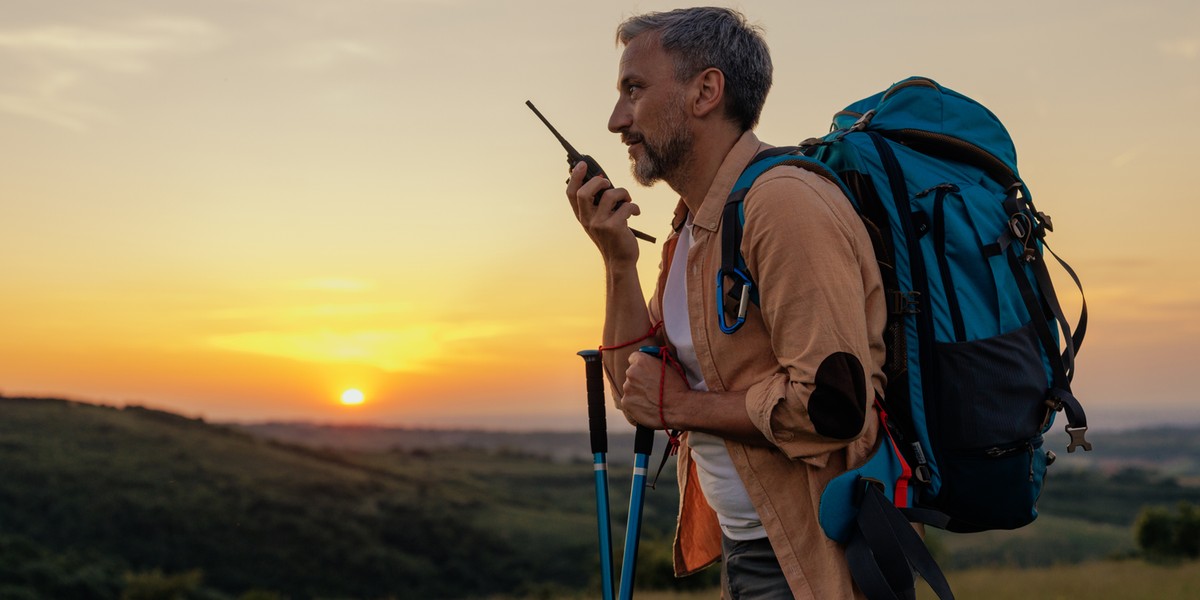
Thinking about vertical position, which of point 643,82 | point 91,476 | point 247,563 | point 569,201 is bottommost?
point 247,563

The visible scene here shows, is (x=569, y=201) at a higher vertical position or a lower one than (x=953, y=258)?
higher

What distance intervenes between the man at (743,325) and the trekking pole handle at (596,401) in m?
0.17

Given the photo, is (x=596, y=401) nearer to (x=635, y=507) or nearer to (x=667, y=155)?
(x=635, y=507)

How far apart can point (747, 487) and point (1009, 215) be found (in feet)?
3.31

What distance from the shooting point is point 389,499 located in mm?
41406

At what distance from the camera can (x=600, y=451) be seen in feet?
12.1

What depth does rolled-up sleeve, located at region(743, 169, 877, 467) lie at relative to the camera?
253 cm

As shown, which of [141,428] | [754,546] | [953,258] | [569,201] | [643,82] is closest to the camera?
[953,258]

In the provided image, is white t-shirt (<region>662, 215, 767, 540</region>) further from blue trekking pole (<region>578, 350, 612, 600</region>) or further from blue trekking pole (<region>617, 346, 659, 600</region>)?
blue trekking pole (<region>578, 350, 612, 600</region>)

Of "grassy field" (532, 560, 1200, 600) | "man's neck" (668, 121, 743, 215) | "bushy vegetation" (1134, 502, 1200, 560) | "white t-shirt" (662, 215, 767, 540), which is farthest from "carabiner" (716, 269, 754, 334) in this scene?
"bushy vegetation" (1134, 502, 1200, 560)

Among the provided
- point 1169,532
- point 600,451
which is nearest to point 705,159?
point 600,451

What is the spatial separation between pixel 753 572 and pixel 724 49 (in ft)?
4.96

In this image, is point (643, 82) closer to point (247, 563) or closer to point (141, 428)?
point (247, 563)

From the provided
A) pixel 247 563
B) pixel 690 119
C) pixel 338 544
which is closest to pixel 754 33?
pixel 690 119
